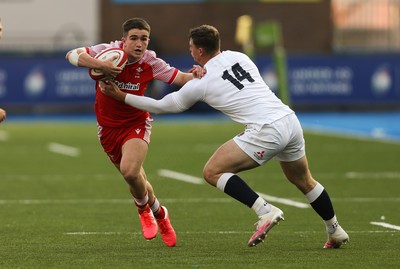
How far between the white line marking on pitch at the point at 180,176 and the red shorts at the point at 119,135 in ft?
19.3

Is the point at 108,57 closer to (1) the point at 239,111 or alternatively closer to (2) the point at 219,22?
(1) the point at 239,111

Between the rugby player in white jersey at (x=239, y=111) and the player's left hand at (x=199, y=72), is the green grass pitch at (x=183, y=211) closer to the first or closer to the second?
the rugby player in white jersey at (x=239, y=111)

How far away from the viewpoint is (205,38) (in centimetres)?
1051

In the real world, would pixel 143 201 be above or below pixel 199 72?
below

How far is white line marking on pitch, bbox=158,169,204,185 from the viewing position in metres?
17.8

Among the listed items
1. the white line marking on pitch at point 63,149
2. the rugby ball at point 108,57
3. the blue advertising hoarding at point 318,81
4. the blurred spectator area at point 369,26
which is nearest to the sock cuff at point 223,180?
the rugby ball at point 108,57

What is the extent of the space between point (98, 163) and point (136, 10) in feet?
72.3

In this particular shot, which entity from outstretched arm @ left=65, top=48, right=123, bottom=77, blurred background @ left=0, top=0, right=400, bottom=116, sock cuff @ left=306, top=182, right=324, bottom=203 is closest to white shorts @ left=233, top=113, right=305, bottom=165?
sock cuff @ left=306, top=182, right=324, bottom=203

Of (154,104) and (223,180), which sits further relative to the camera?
(154,104)

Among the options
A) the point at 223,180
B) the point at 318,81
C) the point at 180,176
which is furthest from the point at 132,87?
the point at 318,81

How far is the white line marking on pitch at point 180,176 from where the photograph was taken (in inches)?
701

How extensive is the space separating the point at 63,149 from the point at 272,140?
1356cm

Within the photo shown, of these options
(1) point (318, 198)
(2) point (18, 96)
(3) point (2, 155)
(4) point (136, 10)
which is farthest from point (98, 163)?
(4) point (136, 10)

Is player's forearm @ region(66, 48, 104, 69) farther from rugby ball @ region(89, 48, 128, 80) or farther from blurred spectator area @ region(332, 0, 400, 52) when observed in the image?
blurred spectator area @ region(332, 0, 400, 52)
